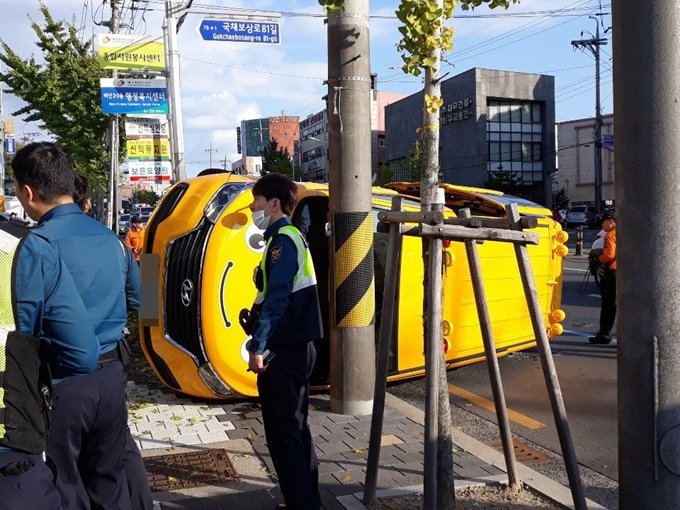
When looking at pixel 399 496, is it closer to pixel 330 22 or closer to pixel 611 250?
pixel 330 22

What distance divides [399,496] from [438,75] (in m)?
2.45

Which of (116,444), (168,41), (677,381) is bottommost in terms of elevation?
(116,444)

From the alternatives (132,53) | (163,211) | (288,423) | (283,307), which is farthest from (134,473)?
(132,53)

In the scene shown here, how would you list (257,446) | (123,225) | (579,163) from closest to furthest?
(257,446), (123,225), (579,163)

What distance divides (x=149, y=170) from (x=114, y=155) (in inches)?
137

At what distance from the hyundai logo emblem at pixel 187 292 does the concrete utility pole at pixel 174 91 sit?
27.5ft

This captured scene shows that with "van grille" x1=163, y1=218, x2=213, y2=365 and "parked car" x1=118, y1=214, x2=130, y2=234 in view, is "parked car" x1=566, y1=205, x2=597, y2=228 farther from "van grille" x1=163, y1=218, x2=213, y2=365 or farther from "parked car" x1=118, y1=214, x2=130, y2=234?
"van grille" x1=163, y1=218, x2=213, y2=365

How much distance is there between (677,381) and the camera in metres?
3.09

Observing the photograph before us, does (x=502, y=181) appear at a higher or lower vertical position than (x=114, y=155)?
lower

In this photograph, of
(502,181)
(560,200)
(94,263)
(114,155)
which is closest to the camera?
(94,263)

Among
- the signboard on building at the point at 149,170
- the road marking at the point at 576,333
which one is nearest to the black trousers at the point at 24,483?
the road marking at the point at 576,333

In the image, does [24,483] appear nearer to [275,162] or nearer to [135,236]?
[135,236]

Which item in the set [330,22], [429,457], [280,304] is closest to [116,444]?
[280,304]

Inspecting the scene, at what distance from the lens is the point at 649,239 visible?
3.08m
